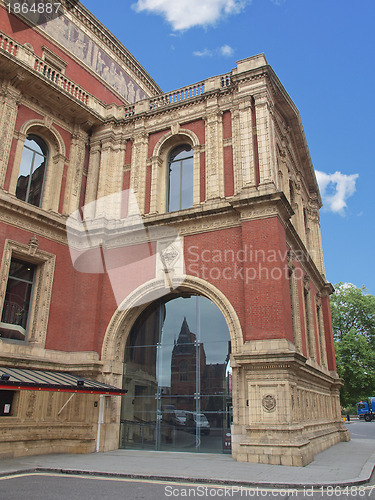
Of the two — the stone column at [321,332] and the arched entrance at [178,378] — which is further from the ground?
the stone column at [321,332]

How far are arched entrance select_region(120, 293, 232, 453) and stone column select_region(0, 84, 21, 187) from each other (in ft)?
26.3

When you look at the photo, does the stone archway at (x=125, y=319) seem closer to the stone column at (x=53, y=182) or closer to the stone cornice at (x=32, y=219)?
the stone cornice at (x=32, y=219)

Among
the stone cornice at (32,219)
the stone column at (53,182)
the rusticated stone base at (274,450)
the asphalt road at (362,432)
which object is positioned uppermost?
the stone column at (53,182)

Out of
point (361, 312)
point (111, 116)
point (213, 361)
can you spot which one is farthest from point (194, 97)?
point (361, 312)

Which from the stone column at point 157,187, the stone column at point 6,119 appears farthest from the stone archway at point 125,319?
the stone column at point 6,119

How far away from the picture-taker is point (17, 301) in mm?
15609

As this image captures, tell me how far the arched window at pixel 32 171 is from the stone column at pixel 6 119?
1.00m

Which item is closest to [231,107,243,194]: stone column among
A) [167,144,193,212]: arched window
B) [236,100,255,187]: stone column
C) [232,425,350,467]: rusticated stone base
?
[236,100,255,187]: stone column

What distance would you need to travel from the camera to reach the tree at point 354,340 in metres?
36.8

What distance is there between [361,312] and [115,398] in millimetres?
31675

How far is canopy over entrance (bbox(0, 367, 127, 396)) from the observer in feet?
37.2

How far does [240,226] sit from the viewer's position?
50.9 ft

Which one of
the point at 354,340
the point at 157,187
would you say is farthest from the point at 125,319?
the point at 354,340

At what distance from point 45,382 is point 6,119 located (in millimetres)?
10161
